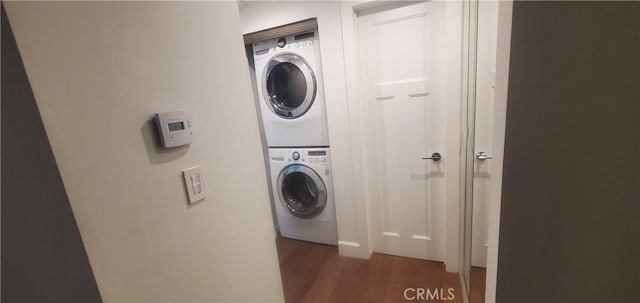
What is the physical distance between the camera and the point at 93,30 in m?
0.51

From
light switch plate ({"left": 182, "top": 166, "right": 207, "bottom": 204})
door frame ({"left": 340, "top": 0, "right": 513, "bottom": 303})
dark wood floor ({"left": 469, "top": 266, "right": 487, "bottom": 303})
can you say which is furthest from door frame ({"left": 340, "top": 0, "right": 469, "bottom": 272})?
light switch plate ({"left": 182, "top": 166, "right": 207, "bottom": 204})

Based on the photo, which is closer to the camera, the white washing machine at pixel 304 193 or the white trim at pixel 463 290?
the white trim at pixel 463 290

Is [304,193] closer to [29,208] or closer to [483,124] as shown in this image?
[483,124]

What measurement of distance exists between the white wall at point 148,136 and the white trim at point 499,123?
2.72 ft

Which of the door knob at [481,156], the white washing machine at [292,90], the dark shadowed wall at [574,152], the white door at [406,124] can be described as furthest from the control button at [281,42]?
the dark shadowed wall at [574,152]

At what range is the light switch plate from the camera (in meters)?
0.71

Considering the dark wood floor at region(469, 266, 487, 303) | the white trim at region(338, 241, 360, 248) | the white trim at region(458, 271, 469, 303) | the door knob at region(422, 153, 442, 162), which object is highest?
the door knob at region(422, 153, 442, 162)

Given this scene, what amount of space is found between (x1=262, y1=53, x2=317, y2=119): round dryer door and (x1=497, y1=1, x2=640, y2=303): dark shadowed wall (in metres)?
1.60

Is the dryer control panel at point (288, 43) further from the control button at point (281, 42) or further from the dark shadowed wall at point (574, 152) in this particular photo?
the dark shadowed wall at point (574, 152)

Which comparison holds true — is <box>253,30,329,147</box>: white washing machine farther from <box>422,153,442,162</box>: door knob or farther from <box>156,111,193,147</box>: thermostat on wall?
<box>156,111,193,147</box>: thermostat on wall

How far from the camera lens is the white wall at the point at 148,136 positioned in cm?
47

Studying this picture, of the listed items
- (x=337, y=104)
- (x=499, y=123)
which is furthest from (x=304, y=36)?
(x=499, y=123)

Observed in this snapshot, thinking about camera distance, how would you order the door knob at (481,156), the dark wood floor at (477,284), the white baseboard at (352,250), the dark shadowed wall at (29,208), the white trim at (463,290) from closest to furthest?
the dark shadowed wall at (29,208) → the dark wood floor at (477,284) → the door knob at (481,156) → the white trim at (463,290) → the white baseboard at (352,250)

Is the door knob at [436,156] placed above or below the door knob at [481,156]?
below
